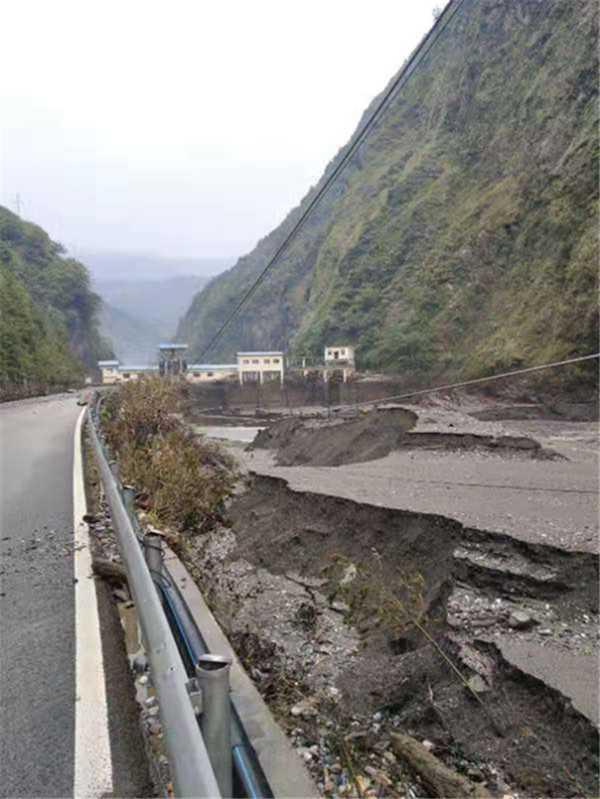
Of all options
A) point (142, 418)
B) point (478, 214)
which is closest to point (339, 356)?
point (478, 214)

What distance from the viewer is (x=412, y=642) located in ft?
14.9

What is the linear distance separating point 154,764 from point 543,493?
22.0ft

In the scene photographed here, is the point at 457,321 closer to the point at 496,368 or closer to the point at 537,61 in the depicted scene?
the point at 496,368

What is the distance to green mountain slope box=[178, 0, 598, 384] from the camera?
40.0 m

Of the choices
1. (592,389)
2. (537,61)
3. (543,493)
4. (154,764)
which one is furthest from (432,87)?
(154,764)

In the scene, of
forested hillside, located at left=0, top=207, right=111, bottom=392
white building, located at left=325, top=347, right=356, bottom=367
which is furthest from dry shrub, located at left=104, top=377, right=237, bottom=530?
white building, located at left=325, top=347, right=356, bottom=367

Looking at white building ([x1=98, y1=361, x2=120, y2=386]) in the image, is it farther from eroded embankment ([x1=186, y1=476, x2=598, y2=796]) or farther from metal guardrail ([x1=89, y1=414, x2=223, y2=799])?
metal guardrail ([x1=89, y1=414, x2=223, y2=799])

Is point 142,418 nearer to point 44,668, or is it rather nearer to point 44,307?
point 44,668

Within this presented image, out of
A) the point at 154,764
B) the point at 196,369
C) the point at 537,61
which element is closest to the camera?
the point at 154,764

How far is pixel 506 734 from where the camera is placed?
329 centimetres

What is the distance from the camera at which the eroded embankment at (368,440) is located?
13.2 metres

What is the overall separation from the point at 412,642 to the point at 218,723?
3242 mm

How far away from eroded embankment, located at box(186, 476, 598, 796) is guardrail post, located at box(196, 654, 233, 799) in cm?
127

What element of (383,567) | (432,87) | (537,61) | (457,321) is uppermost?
(432,87)
